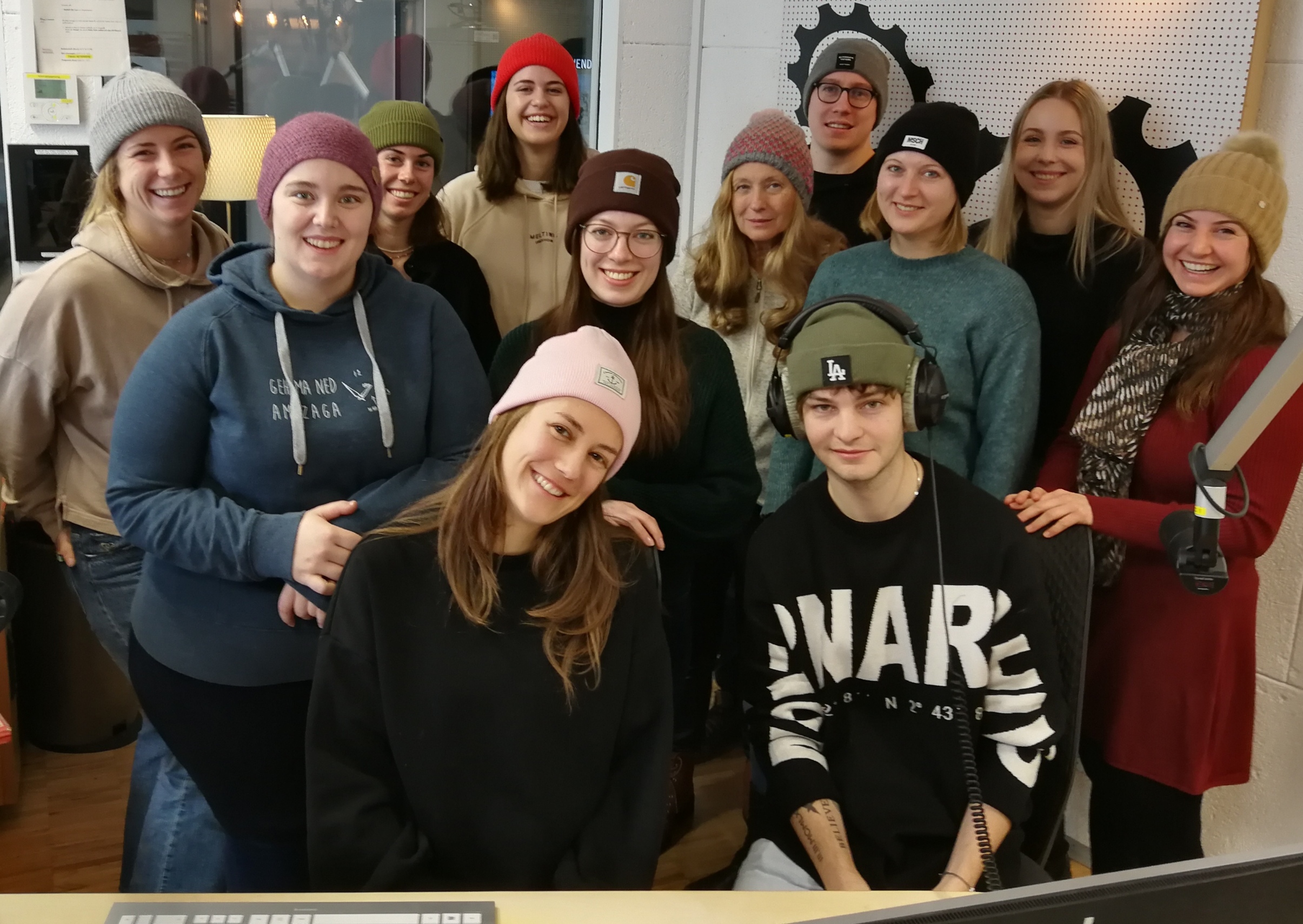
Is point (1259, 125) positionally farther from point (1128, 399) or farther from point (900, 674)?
point (900, 674)

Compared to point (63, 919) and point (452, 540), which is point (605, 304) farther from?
point (63, 919)

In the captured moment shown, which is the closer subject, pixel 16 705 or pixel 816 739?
pixel 816 739

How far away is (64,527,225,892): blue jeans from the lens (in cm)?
192

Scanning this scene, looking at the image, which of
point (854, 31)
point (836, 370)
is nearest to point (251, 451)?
point (836, 370)

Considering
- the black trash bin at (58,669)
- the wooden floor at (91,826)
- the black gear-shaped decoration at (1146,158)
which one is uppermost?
the black gear-shaped decoration at (1146,158)

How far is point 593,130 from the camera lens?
157 inches

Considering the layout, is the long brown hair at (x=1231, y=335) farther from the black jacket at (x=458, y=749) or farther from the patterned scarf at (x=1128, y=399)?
the black jacket at (x=458, y=749)

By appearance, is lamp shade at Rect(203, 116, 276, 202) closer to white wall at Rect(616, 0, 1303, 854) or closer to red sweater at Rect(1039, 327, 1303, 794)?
white wall at Rect(616, 0, 1303, 854)

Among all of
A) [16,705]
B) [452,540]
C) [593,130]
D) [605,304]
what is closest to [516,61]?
[605,304]

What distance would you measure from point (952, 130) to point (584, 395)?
1131 mm

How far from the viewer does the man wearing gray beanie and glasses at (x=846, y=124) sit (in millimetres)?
2896

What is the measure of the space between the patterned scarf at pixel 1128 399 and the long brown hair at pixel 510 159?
1.34 metres

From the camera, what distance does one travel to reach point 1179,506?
1.93 m

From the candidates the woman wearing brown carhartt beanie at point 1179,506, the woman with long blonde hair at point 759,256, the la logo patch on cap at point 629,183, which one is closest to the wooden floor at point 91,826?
the woman wearing brown carhartt beanie at point 1179,506
